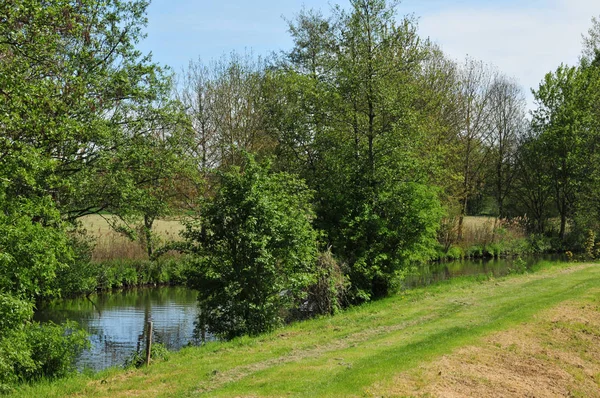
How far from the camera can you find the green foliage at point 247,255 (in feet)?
49.3

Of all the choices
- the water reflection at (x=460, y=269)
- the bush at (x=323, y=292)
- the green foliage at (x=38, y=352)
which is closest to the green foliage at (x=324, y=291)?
the bush at (x=323, y=292)

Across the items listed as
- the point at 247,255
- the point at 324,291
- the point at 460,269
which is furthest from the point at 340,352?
the point at 460,269

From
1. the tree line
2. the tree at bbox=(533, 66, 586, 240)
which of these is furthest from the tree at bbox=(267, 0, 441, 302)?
the tree at bbox=(533, 66, 586, 240)

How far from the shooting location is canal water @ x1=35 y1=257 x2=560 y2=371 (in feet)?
52.7

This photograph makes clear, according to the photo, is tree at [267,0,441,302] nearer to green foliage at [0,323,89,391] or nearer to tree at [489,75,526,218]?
green foliage at [0,323,89,391]

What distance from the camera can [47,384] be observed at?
35.7 feet

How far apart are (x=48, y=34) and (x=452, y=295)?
13.6 metres

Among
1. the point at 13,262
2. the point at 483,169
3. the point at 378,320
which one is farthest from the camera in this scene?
the point at 483,169

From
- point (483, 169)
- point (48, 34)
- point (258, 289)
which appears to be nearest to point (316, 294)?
point (258, 289)

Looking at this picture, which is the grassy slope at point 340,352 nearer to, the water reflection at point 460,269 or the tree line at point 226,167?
the tree line at point 226,167

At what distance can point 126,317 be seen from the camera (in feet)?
68.0

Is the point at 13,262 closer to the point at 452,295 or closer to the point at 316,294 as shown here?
the point at 316,294

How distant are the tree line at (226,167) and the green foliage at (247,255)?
0.15ft

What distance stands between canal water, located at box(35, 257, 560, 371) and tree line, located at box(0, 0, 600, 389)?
1271mm
